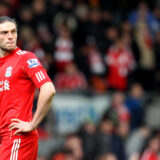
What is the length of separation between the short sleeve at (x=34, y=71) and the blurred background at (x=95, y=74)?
16.1ft

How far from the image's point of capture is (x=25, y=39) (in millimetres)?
12297

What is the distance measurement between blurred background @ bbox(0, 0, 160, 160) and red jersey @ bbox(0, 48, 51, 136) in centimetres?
475

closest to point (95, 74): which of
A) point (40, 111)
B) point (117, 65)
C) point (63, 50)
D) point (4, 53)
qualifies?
point (117, 65)

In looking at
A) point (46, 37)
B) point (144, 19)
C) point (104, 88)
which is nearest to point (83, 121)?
point (104, 88)

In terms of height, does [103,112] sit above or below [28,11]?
below

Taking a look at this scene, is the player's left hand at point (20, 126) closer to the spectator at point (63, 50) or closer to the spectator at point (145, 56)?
the spectator at point (63, 50)

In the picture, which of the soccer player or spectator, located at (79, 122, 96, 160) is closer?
the soccer player

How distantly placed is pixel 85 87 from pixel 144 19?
3.26 m

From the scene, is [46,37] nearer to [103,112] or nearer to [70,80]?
[70,80]

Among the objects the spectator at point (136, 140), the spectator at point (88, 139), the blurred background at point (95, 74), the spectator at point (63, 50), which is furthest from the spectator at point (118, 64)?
the spectator at point (88, 139)

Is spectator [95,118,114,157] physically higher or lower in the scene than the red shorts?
lower

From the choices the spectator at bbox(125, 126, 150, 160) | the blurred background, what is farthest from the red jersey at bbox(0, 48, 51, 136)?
the spectator at bbox(125, 126, 150, 160)

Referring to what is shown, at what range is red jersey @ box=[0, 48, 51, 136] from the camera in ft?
17.8

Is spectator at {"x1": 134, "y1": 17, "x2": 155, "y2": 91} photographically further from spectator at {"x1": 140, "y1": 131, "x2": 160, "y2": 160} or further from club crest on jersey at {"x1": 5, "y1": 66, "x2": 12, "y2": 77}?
club crest on jersey at {"x1": 5, "y1": 66, "x2": 12, "y2": 77}
